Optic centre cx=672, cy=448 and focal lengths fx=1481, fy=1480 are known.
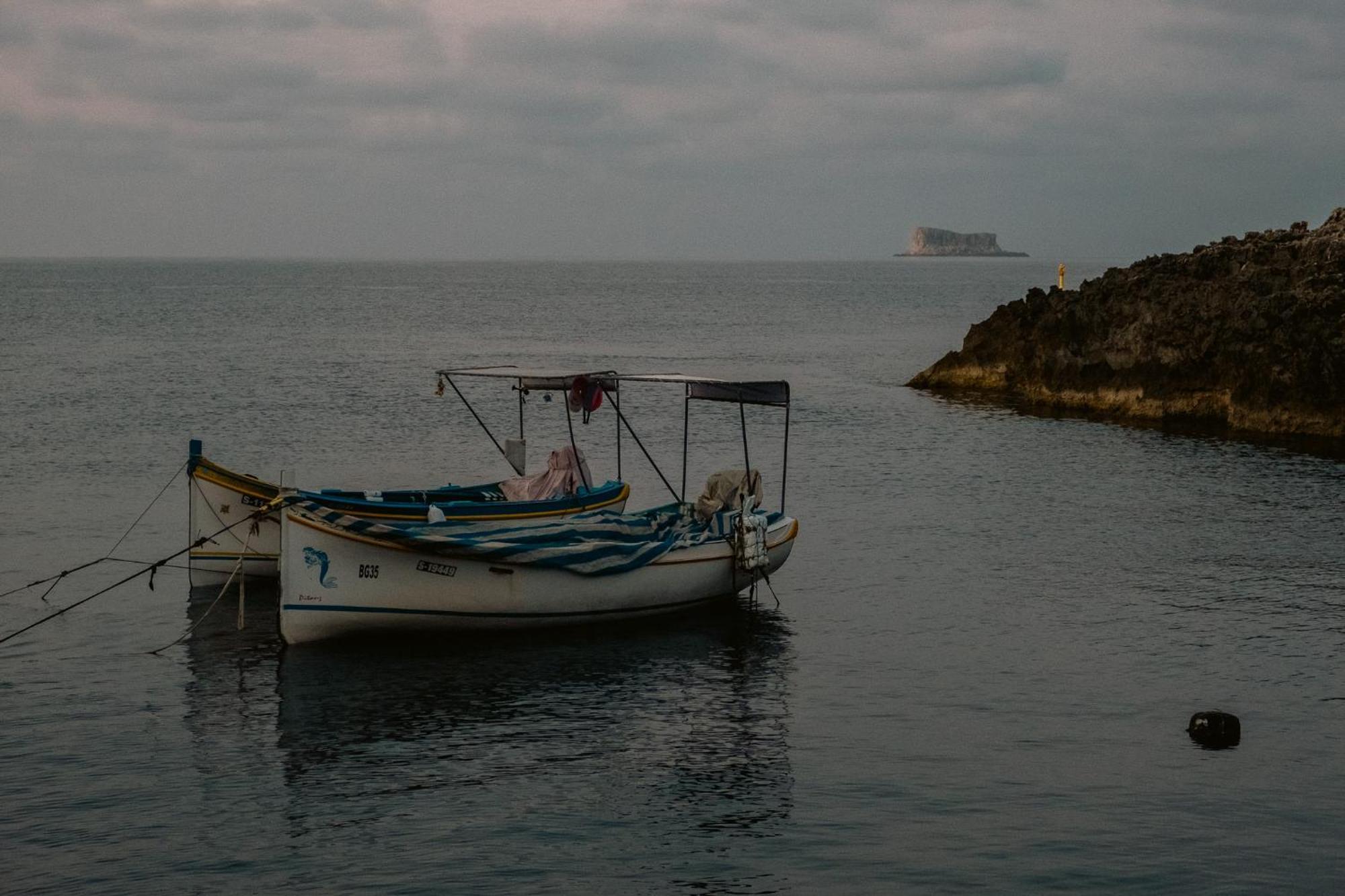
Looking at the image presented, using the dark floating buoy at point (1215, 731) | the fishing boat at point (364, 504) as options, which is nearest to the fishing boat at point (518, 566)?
the fishing boat at point (364, 504)

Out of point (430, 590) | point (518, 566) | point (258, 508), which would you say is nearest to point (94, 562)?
point (258, 508)

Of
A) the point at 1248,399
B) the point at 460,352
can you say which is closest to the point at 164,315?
the point at 460,352

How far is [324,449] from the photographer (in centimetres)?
4775

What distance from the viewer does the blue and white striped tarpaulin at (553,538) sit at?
2373 centimetres

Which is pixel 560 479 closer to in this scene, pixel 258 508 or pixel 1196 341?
pixel 258 508

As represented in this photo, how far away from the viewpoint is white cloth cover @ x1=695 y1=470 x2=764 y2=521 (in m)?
28.5

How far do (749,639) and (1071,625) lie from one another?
5.80 meters

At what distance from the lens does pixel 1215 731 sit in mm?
19953

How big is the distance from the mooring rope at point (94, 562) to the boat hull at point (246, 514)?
790 millimetres

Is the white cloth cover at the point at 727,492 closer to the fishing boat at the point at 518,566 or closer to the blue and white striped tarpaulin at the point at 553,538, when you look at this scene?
the fishing boat at the point at 518,566

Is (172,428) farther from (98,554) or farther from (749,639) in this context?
(749,639)

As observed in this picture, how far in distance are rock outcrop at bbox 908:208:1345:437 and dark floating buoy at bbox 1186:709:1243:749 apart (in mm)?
31106

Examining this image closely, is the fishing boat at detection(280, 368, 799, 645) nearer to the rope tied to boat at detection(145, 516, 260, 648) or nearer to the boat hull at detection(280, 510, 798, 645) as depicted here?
the boat hull at detection(280, 510, 798, 645)

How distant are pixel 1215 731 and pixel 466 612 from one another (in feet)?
38.9
